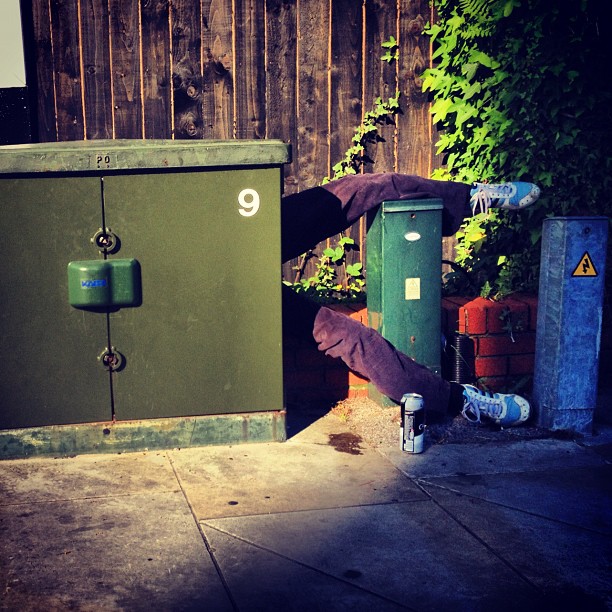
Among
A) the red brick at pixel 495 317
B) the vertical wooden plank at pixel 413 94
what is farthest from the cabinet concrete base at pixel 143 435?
the vertical wooden plank at pixel 413 94

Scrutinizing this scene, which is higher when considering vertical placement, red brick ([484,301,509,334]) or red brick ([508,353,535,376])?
red brick ([484,301,509,334])

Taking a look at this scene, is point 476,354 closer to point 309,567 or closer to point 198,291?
point 198,291

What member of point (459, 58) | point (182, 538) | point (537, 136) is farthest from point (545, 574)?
point (459, 58)

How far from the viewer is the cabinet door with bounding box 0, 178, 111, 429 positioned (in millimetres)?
3787

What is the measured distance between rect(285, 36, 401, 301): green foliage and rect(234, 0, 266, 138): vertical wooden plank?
592 mm

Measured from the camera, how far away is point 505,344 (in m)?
4.93

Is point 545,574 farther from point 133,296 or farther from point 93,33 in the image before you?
point 93,33

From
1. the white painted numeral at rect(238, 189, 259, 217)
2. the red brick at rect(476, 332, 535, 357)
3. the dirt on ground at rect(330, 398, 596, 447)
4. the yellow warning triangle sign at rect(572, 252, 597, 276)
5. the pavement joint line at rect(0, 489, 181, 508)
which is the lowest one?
the pavement joint line at rect(0, 489, 181, 508)

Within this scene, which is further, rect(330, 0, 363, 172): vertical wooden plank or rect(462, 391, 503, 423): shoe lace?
rect(330, 0, 363, 172): vertical wooden plank

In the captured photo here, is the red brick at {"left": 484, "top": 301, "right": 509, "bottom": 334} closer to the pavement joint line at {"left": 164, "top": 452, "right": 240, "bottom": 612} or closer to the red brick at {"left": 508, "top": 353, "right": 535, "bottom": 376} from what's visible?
the red brick at {"left": 508, "top": 353, "right": 535, "bottom": 376}

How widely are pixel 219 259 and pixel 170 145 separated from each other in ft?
1.88

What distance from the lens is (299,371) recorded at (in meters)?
4.76

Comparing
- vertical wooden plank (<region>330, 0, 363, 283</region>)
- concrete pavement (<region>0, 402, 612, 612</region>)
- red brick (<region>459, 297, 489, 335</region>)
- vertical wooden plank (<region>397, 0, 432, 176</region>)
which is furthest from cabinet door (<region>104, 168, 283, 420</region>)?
vertical wooden plank (<region>397, 0, 432, 176</region>)

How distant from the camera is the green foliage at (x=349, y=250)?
543 cm
